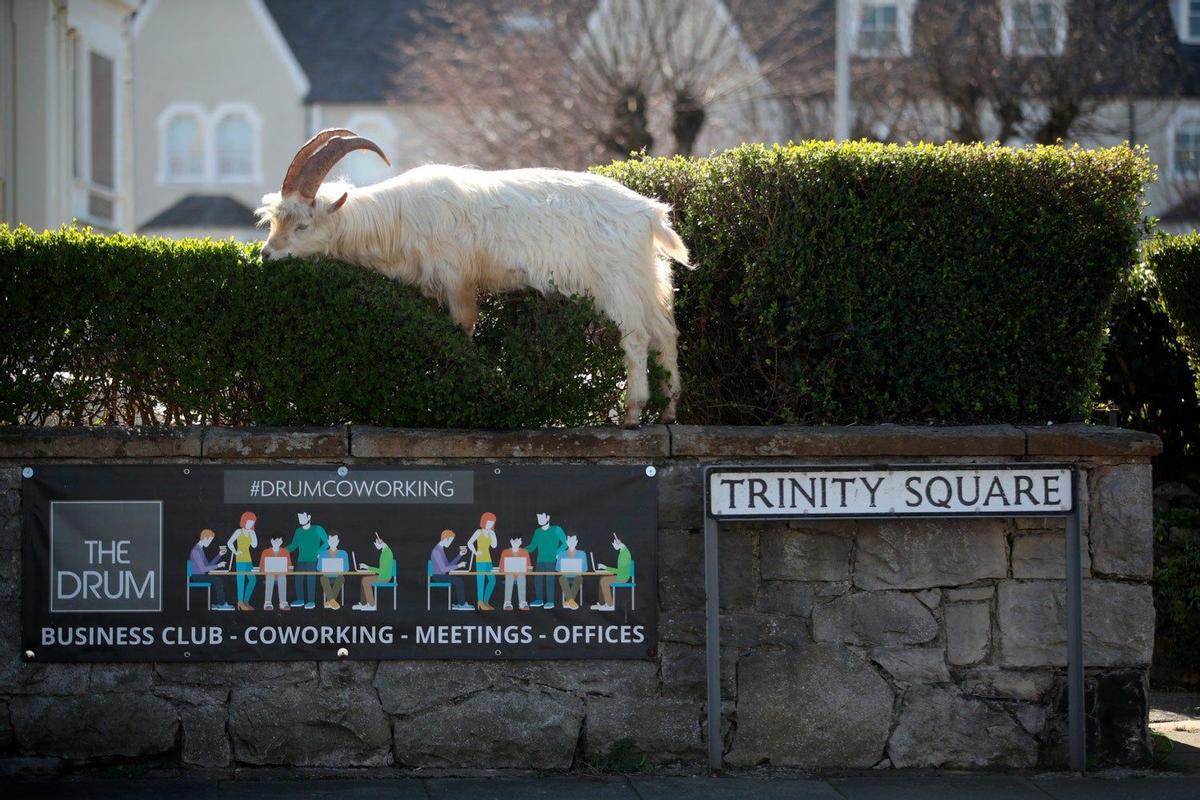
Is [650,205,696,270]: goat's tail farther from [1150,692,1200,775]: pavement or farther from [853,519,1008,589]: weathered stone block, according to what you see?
[1150,692,1200,775]: pavement

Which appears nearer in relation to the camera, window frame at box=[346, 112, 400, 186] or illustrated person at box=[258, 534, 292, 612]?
illustrated person at box=[258, 534, 292, 612]

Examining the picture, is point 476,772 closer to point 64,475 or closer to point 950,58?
point 64,475

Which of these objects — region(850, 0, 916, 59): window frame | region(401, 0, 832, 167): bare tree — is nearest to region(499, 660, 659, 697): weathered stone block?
region(401, 0, 832, 167): bare tree

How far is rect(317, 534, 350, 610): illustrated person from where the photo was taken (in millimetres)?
6418

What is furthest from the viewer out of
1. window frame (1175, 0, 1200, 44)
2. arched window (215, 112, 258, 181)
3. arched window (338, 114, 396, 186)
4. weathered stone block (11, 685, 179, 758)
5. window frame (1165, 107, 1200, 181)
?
arched window (215, 112, 258, 181)

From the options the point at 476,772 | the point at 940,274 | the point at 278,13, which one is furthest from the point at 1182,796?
the point at 278,13

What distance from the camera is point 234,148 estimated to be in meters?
40.1

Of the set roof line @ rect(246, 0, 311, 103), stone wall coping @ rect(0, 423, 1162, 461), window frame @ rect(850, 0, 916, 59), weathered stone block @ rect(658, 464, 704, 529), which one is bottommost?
weathered stone block @ rect(658, 464, 704, 529)

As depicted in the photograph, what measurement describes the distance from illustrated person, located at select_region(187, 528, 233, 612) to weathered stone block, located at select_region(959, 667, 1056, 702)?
3324mm

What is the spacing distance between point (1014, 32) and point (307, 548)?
71.6 feet

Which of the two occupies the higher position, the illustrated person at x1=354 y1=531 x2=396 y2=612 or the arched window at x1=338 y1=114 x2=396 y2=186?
the arched window at x1=338 y1=114 x2=396 y2=186

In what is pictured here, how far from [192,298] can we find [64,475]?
0.95 meters

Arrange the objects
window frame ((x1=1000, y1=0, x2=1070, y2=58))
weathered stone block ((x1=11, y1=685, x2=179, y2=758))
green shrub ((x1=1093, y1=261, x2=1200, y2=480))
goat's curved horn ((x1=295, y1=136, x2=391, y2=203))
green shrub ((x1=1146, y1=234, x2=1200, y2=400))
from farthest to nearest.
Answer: window frame ((x1=1000, y1=0, x2=1070, y2=58))
green shrub ((x1=1093, y1=261, x2=1200, y2=480))
green shrub ((x1=1146, y1=234, x2=1200, y2=400))
goat's curved horn ((x1=295, y1=136, x2=391, y2=203))
weathered stone block ((x1=11, y1=685, x2=179, y2=758))

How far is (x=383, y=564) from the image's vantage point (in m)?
6.45
